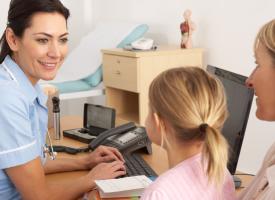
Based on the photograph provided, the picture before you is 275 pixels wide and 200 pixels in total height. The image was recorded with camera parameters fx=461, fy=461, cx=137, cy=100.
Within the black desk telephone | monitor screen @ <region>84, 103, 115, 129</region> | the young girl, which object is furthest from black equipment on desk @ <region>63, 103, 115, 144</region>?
the young girl

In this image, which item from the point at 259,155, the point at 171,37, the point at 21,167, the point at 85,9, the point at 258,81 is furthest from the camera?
the point at 85,9

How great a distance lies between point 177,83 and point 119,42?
8.64 ft

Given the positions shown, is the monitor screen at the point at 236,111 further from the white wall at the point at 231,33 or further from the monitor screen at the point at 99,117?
the white wall at the point at 231,33

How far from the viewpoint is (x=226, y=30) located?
3.13m

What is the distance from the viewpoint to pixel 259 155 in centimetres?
301

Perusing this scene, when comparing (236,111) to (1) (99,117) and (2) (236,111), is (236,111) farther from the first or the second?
(1) (99,117)

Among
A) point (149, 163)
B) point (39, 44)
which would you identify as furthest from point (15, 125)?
point (149, 163)

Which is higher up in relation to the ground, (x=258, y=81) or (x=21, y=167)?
(x=258, y=81)

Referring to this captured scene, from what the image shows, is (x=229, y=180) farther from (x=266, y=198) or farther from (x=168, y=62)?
(x=168, y=62)

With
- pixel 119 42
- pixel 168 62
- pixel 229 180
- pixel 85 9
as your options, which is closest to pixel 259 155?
pixel 168 62

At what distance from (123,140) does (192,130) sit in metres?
0.72

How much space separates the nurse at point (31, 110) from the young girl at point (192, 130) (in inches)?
15.5

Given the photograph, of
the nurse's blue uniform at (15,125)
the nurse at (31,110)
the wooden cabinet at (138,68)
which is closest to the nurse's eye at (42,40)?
the nurse at (31,110)

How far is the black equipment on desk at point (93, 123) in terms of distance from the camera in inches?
76.7
